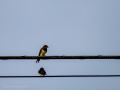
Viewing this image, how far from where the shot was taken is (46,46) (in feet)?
31.2

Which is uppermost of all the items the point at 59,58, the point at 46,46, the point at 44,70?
the point at 46,46

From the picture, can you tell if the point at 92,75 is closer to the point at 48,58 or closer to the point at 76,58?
the point at 76,58

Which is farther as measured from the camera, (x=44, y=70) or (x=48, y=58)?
(x=44, y=70)

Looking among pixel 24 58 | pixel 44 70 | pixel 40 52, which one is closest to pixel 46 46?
pixel 40 52

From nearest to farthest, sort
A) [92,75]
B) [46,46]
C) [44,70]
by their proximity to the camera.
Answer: [92,75] → [44,70] → [46,46]

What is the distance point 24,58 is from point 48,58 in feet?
1.58

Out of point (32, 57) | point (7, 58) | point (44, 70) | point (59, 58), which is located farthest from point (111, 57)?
point (44, 70)

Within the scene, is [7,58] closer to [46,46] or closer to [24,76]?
[24,76]

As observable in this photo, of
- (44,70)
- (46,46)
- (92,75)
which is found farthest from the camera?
(46,46)

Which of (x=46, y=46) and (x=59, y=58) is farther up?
(x=46, y=46)

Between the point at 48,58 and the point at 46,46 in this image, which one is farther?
the point at 46,46

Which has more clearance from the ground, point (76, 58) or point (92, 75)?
point (76, 58)

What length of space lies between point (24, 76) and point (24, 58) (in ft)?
1.20

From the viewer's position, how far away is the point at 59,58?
149 inches
